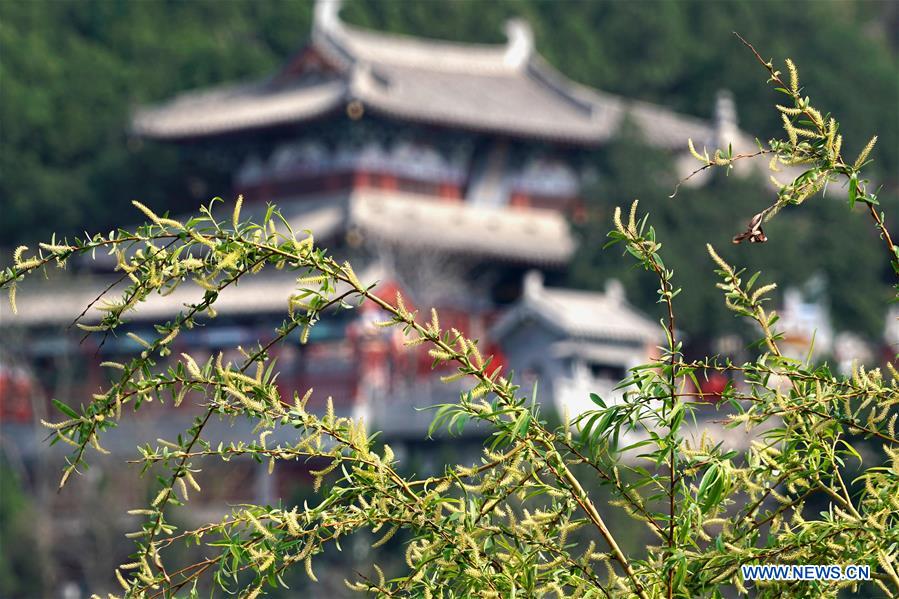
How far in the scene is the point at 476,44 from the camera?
42.9 m

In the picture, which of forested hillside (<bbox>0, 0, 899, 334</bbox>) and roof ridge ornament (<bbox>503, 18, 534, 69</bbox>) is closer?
forested hillside (<bbox>0, 0, 899, 334</bbox>)

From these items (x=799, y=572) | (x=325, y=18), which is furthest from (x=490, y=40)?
(x=799, y=572)

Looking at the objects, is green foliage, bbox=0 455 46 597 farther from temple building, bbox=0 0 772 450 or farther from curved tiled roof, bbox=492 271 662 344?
curved tiled roof, bbox=492 271 662 344

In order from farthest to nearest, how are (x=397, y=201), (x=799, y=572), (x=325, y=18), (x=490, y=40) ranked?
(x=490, y=40) < (x=325, y=18) < (x=397, y=201) < (x=799, y=572)

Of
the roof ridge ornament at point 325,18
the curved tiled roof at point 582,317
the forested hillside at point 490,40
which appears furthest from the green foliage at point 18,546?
the roof ridge ornament at point 325,18

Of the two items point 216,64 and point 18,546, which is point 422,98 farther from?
point 18,546

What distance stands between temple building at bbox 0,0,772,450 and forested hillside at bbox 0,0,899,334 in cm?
122

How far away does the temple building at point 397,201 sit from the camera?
93.9 ft

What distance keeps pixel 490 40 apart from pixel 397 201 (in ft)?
39.2

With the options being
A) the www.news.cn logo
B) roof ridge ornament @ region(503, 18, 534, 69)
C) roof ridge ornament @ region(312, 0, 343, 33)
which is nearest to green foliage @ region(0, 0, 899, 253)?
roof ridge ornament @ region(312, 0, 343, 33)

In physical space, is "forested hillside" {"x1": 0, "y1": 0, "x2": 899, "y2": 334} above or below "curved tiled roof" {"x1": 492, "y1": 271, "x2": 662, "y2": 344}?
below

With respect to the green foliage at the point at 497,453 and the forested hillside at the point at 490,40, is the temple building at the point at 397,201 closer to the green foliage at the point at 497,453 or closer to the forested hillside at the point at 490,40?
the forested hillside at the point at 490,40

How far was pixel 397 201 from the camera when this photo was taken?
1248 inches

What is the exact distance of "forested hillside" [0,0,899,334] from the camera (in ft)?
98.5
